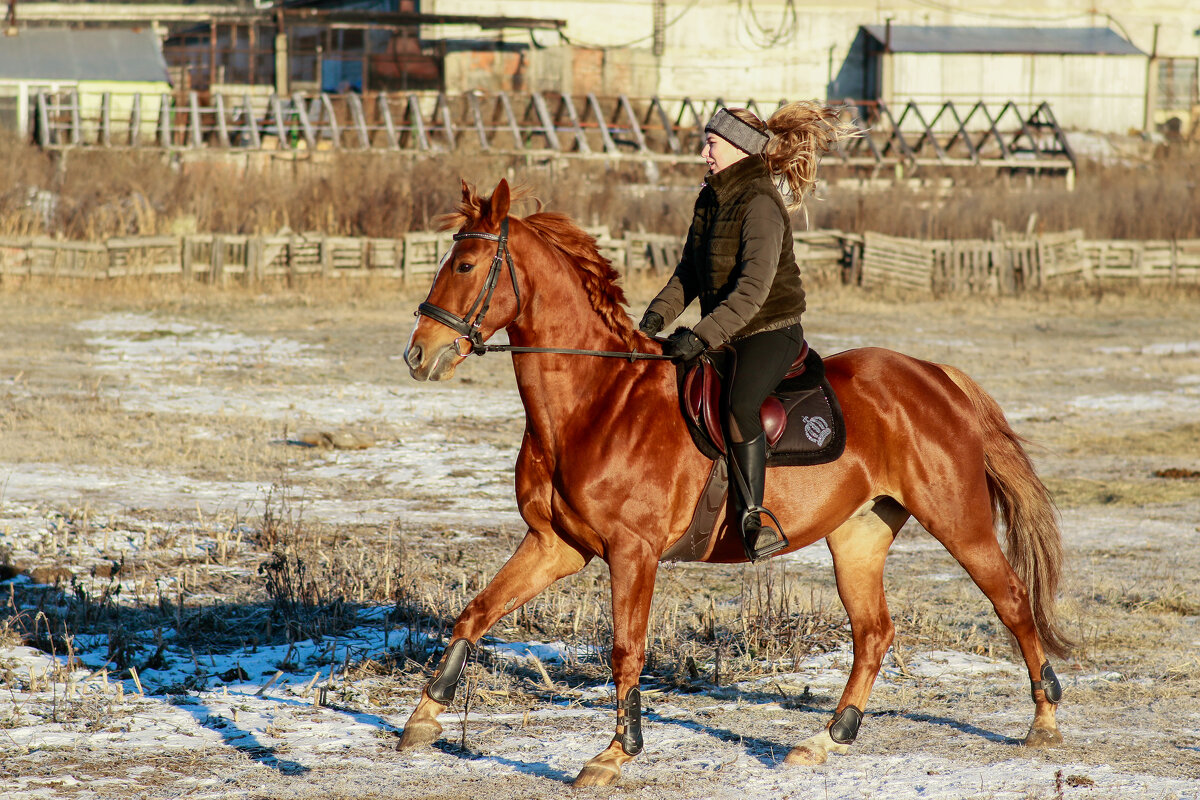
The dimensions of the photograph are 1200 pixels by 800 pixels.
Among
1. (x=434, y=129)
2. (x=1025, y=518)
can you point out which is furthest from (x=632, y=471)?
(x=434, y=129)

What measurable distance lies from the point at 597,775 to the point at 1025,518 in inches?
95.6

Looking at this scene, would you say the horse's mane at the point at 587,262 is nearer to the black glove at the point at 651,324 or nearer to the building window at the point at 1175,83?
the black glove at the point at 651,324

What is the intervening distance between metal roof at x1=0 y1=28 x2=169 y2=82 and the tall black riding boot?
41.5 metres

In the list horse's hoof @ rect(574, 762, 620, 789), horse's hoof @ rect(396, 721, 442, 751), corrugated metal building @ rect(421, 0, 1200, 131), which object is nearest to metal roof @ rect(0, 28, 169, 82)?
corrugated metal building @ rect(421, 0, 1200, 131)

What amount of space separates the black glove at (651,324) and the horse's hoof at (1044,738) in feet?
7.78

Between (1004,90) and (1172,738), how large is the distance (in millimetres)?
48266

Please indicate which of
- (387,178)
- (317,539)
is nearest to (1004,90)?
(387,178)

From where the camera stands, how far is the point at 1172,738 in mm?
5707

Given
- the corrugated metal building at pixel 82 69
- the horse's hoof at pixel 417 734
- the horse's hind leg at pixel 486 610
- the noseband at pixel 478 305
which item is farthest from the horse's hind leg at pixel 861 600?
the corrugated metal building at pixel 82 69

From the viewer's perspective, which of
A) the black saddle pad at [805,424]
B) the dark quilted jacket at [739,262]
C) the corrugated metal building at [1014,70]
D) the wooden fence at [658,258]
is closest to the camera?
the dark quilted jacket at [739,262]

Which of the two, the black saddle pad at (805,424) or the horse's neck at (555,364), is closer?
the horse's neck at (555,364)

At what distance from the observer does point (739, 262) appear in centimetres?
538

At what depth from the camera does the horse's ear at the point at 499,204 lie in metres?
5.12

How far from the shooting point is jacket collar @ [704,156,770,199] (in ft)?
17.7
